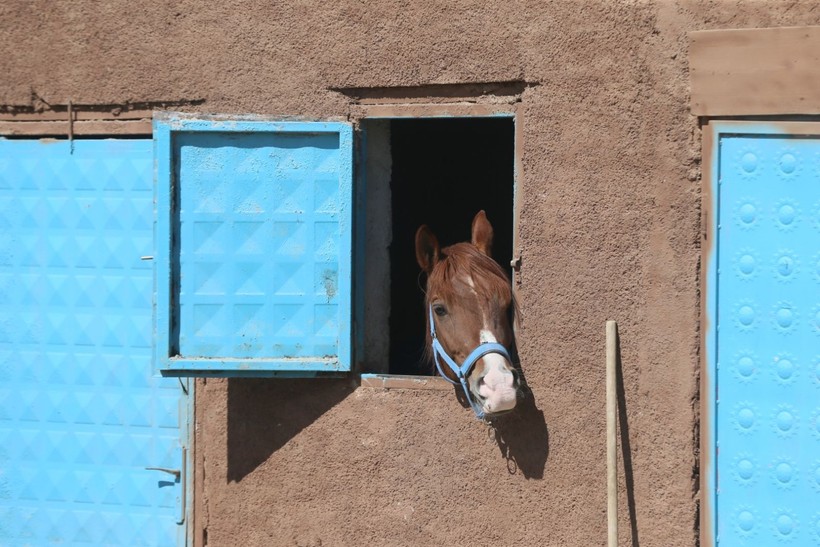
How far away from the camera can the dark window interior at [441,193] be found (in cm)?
564

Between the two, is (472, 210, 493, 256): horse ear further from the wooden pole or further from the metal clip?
the metal clip


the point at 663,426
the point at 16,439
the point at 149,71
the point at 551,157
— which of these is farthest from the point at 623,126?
the point at 16,439

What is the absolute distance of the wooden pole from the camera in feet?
13.0

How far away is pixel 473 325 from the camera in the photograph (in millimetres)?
3938

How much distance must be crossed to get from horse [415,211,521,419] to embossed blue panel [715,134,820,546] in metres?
0.94

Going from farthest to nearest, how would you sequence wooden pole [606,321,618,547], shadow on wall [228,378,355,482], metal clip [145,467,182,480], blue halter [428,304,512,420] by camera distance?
metal clip [145,467,182,480] → shadow on wall [228,378,355,482] → wooden pole [606,321,618,547] → blue halter [428,304,512,420]

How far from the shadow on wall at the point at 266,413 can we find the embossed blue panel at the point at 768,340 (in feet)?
5.93

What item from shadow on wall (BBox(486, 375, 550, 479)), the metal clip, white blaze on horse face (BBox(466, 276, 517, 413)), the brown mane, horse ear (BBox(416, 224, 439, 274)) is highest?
horse ear (BBox(416, 224, 439, 274))

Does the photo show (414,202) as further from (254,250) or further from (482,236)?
(254,250)

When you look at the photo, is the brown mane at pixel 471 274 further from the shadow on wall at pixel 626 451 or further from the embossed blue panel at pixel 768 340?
the embossed blue panel at pixel 768 340

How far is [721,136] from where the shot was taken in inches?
153

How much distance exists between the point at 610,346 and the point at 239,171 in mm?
1835

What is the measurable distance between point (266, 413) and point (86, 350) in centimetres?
101

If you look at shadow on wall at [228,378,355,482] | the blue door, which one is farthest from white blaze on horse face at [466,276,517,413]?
the blue door
